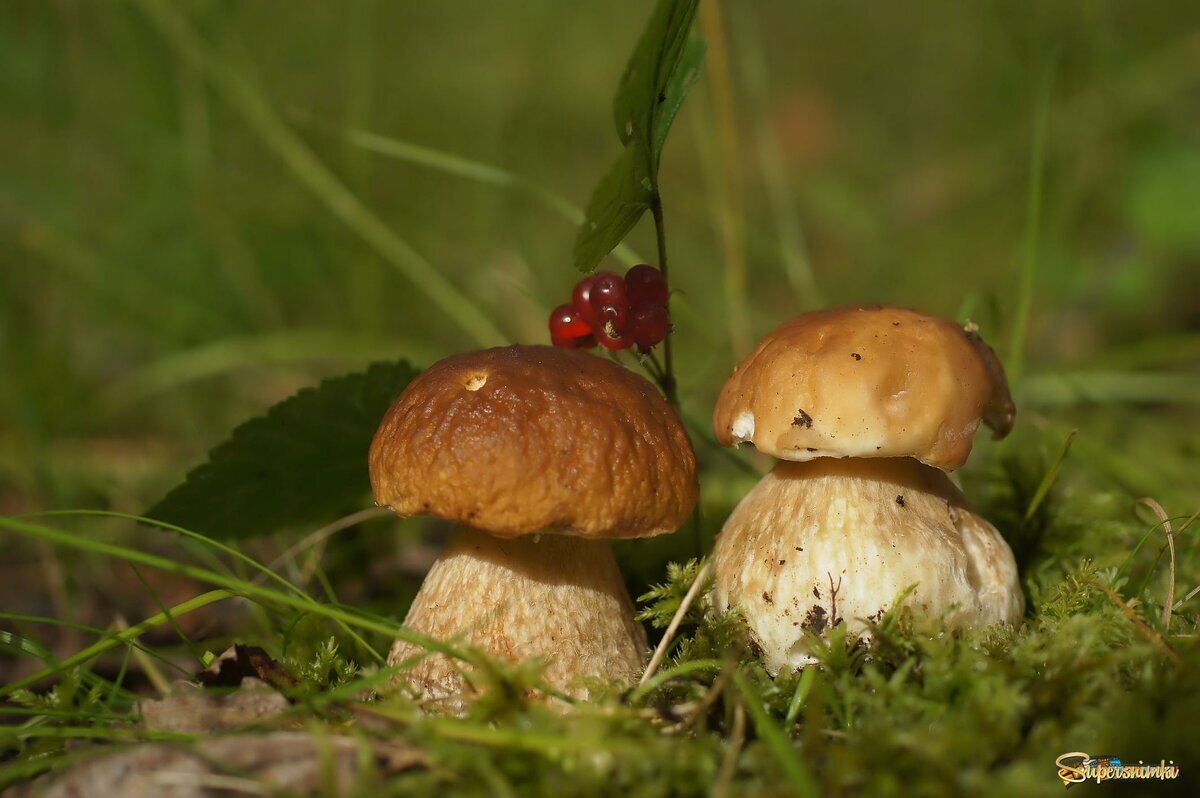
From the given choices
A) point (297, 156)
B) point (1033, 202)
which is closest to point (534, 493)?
point (1033, 202)

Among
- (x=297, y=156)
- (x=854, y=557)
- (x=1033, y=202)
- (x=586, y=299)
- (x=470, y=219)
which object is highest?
(x=297, y=156)

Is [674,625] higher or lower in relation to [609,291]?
lower

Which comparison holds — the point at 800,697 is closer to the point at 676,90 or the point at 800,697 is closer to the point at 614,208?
the point at 614,208

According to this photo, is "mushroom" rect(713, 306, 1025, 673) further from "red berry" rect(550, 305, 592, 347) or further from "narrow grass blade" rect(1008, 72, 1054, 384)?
"narrow grass blade" rect(1008, 72, 1054, 384)

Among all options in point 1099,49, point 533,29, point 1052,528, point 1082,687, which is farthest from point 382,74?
point 1082,687

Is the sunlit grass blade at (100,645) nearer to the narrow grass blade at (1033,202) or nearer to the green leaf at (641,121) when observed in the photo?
the green leaf at (641,121)

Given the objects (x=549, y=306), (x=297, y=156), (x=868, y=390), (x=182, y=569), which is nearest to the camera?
(x=182, y=569)

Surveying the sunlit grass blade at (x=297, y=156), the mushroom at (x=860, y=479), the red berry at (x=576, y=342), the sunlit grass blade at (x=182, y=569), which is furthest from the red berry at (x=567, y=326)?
the sunlit grass blade at (x=297, y=156)
